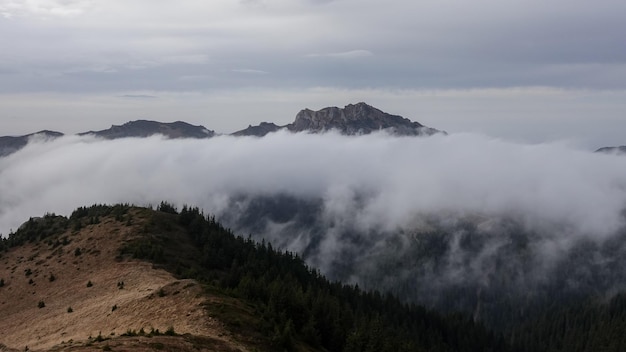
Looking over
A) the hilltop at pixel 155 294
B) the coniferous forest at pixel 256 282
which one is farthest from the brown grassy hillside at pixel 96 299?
the coniferous forest at pixel 256 282

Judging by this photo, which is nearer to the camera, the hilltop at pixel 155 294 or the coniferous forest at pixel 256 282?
the hilltop at pixel 155 294

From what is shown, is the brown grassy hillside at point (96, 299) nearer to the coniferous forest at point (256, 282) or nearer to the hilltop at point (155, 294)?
the hilltop at point (155, 294)

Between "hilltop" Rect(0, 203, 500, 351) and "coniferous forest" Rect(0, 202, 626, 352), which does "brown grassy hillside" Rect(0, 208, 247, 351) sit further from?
"coniferous forest" Rect(0, 202, 626, 352)

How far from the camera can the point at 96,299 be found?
8406cm

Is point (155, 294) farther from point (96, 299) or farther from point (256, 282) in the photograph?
point (256, 282)

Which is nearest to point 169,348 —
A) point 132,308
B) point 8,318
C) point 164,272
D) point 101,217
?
point 132,308

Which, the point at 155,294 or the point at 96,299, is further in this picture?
the point at 96,299

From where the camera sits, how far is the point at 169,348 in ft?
153

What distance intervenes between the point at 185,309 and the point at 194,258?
178ft

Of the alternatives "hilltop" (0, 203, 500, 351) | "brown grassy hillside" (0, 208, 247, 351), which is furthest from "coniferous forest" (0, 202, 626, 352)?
"brown grassy hillside" (0, 208, 247, 351)

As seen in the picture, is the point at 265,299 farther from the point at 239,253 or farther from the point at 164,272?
the point at 239,253

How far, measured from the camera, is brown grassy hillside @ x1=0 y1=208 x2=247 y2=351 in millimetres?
54812

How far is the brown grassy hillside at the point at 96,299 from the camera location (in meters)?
54.8

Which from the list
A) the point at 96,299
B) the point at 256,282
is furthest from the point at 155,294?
the point at 256,282
